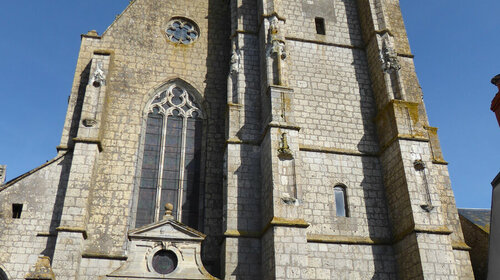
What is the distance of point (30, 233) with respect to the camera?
9.67 metres

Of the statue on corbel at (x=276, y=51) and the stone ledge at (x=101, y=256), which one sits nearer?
the stone ledge at (x=101, y=256)

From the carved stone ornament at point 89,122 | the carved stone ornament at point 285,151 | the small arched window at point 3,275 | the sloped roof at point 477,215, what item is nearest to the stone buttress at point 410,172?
the carved stone ornament at point 285,151

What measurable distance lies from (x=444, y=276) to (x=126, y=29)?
429 inches

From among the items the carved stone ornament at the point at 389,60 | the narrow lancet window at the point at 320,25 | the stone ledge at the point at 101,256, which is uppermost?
the narrow lancet window at the point at 320,25

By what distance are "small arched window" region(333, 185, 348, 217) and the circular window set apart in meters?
4.15

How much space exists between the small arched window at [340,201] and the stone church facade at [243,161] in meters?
0.04

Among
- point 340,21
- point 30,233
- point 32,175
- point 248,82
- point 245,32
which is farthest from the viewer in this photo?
point 340,21

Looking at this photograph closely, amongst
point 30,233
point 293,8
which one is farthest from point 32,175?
point 293,8

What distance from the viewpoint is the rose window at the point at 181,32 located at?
1337cm

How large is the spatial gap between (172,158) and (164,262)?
3.70 m

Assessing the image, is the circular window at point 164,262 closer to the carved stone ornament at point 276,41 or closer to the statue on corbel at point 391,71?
the carved stone ornament at point 276,41

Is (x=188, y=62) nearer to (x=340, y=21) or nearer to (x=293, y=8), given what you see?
(x=293, y=8)

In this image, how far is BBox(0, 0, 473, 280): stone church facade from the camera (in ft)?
30.1

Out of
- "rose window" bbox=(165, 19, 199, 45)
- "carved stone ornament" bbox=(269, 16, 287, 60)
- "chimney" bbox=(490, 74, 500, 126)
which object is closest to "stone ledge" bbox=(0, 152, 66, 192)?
"rose window" bbox=(165, 19, 199, 45)
